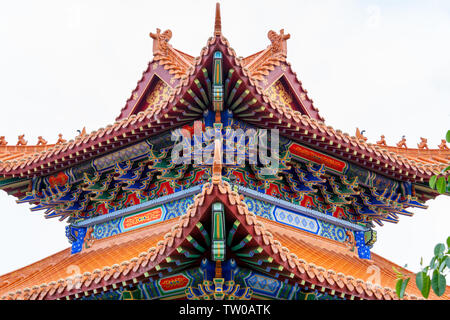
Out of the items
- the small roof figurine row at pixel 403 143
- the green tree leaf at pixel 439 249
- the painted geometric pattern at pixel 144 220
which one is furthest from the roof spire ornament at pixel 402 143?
the green tree leaf at pixel 439 249

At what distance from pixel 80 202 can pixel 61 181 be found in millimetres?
730

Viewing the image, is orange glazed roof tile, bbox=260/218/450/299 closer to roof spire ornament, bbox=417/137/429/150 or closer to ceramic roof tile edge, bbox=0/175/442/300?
ceramic roof tile edge, bbox=0/175/442/300

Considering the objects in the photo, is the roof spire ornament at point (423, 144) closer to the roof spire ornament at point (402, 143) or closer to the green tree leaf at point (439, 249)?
the roof spire ornament at point (402, 143)

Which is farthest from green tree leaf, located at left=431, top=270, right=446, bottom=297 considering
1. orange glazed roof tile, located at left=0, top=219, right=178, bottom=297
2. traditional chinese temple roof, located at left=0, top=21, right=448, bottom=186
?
orange glazed roof tile, located at left=0, top=219, right=178, bottom=297

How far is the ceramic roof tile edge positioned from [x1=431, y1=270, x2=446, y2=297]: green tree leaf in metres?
3.29

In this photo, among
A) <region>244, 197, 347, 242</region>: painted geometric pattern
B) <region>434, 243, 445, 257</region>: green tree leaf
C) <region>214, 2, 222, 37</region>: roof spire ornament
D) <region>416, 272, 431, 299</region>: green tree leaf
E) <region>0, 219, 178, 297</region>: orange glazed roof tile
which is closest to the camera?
<region>416, 272, 431, 299</region>: green tree leaf

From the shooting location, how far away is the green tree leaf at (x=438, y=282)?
218 inches

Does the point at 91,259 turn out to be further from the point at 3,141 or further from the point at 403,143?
the point at 403,143

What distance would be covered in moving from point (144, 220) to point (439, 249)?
7721mm

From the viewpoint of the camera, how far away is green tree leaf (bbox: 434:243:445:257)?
5547 millimetres

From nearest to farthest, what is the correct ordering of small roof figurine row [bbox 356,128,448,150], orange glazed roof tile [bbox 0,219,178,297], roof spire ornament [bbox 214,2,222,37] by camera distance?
roof spire ornament [bbox 214,2,222,37] < orange glazed roof tile [bbox 0,219,178,297] < small roof figurine row [bbox 356,128,448,150]

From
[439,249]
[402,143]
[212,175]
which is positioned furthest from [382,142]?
[439,249]

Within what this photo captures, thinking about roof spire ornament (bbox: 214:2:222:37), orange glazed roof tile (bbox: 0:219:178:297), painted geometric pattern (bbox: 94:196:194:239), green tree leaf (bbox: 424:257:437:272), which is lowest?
orange glazed roof tile (bbox: 0:219:178:297)

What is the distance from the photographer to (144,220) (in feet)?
40.4
